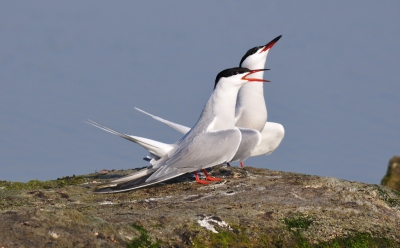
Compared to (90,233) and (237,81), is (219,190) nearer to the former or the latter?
(237,81)

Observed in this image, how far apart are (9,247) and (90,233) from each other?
2.28ft

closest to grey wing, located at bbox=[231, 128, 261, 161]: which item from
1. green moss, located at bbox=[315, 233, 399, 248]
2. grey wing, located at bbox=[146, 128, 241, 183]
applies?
grey wing, located at bbox=[146, 128, 241, 183]

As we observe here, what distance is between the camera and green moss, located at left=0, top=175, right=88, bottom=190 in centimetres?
919

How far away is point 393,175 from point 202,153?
29.1 feet

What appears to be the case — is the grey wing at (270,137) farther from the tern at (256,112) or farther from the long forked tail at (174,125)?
the long forked tail at (174,125)

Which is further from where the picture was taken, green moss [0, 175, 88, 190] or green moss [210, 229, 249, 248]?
green moss [0, 175, 88, 190]

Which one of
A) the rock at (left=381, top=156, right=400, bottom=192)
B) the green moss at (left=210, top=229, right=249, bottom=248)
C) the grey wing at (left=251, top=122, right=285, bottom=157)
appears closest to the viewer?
the green moss at (left=210, top=229, right=249, bottom=248)

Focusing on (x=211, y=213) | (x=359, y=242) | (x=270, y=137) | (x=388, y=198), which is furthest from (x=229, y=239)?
(x=270, y=137)

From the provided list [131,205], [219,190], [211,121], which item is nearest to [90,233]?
[131,205]

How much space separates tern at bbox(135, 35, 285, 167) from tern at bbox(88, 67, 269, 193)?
1.31 meters

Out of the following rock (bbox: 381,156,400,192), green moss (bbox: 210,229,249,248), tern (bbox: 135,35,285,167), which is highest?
tern (bbox: 135,35,285,167)

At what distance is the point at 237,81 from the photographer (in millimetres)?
9477

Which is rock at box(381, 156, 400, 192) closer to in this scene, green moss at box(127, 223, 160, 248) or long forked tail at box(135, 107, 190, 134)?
long forked tail at box(135, 107, 190, 134)

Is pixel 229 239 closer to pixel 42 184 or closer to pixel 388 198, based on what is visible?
pixel 388 198
